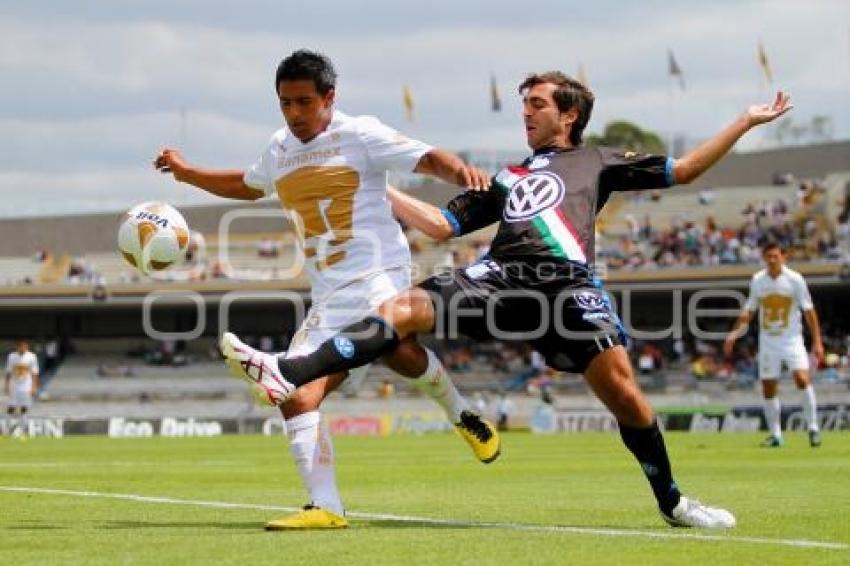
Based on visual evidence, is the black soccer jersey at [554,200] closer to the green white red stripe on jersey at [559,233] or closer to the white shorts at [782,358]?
the green white red stripe on jersey at [559,233]

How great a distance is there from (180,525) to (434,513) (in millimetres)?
1604

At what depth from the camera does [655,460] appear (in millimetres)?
8164

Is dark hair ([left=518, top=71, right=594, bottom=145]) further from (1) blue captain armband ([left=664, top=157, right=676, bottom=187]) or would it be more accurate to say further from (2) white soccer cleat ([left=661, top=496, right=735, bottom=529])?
(2) white soccer cleat ([left=661, top=496, right=735, bottom=529])

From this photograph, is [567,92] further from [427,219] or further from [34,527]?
[34,527]

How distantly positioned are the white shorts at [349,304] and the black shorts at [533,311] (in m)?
0.26

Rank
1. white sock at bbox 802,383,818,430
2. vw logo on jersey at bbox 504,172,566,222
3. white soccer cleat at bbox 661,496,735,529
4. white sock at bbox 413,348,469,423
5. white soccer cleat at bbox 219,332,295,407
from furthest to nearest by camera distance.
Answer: white sock at bbox 802,383,818,430, white sock at bbox 413,348,469,423, vw logo on jersey at bbox 504,172,566,222, white soccer cleat at bbox 661,496,735,529, white soccer cleat at bbox 219,332,295,407

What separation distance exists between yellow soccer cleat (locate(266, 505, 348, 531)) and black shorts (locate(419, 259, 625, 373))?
1177 mm

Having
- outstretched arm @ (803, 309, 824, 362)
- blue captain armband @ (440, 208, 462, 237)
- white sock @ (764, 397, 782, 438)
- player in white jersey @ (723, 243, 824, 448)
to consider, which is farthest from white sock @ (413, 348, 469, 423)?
white sock @ (764, 397, 782, 438)

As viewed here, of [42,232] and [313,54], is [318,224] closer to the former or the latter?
[313,54]

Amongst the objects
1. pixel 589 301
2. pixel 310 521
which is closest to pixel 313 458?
pixel 310 521

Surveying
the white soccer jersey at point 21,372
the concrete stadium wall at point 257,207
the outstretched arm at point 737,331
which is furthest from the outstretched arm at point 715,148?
the concrete stadium wall at point 257,207

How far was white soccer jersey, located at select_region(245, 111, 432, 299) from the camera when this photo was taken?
8.29 meters

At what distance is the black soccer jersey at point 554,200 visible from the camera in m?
7.98

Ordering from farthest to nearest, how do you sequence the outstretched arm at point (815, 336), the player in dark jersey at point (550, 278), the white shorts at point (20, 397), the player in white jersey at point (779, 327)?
the white shorts at point (20, 397) < the player in white jersey at point (779, 327) < the outstretched arm at point (815, 336) < the player in dark jersey at point (550, 278)
